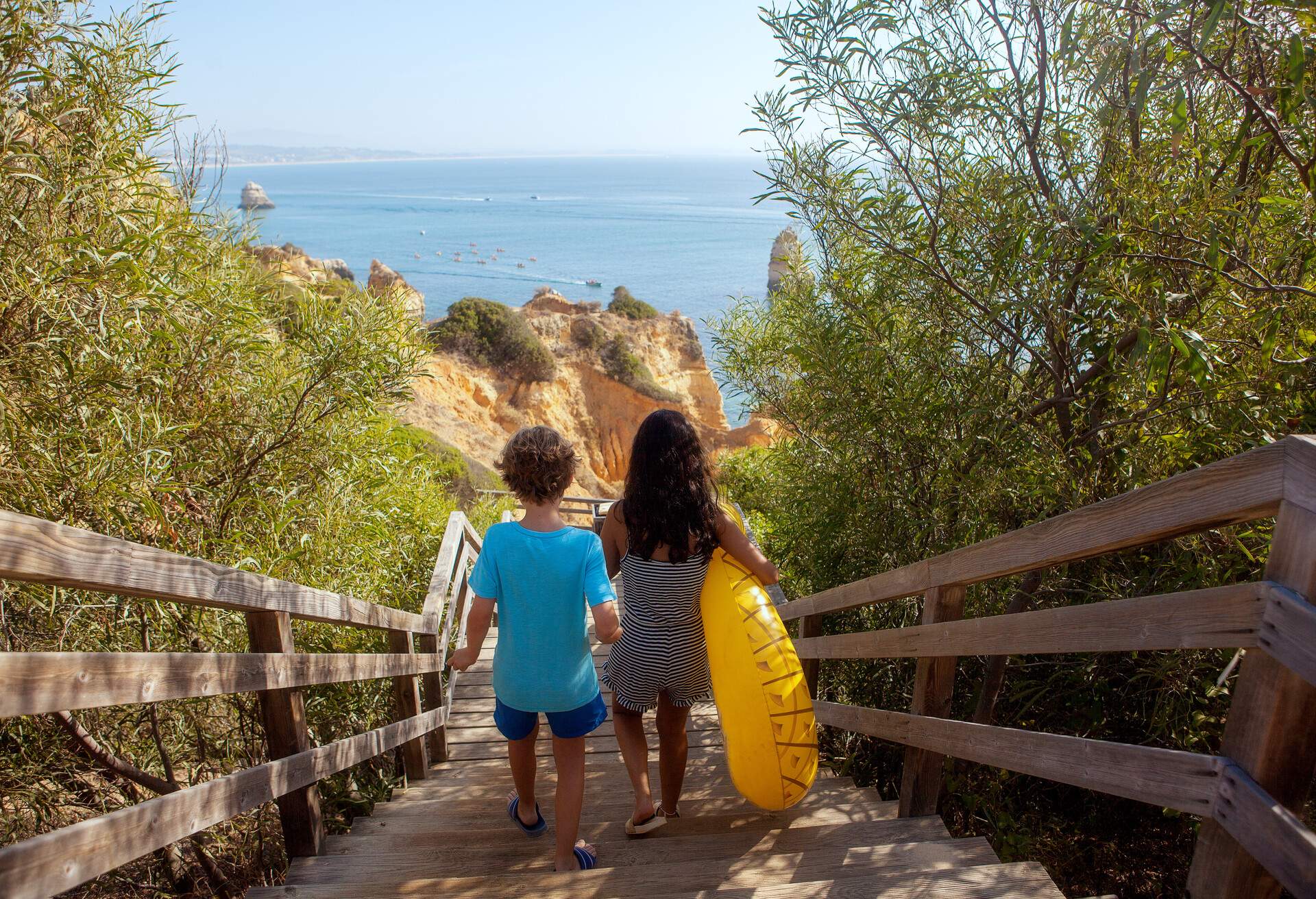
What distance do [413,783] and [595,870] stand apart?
1592mm

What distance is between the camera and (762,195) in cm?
331

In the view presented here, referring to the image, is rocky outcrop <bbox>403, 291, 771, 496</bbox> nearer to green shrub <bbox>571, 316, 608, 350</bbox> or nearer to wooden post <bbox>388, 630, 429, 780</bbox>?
green shrub <bbox>571, 316, 608, 350</bbox>

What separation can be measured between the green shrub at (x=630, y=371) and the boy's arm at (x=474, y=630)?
21.6 metres

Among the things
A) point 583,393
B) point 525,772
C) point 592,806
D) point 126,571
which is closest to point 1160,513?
point 126,571

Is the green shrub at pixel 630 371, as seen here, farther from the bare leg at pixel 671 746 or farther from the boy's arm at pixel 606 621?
the boy's arm at pixel 606 621

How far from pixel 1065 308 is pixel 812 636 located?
5.40 ft

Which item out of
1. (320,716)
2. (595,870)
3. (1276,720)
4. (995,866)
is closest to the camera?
(1276,720)

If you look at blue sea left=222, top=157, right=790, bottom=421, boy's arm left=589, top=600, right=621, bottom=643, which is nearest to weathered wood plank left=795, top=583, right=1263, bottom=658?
boy's arm left=589, top=600, right=621, bottom=643

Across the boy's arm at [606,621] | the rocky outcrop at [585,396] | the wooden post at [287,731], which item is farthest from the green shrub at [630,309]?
the wooden post at [287,731]

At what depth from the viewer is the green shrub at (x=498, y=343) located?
2245 centimetres

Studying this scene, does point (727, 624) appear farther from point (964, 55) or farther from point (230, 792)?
point (964, 55)

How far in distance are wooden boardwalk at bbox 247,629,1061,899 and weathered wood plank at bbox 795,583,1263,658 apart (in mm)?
511

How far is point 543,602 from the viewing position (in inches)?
100

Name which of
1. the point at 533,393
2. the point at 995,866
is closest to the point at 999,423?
the point at 995,866
